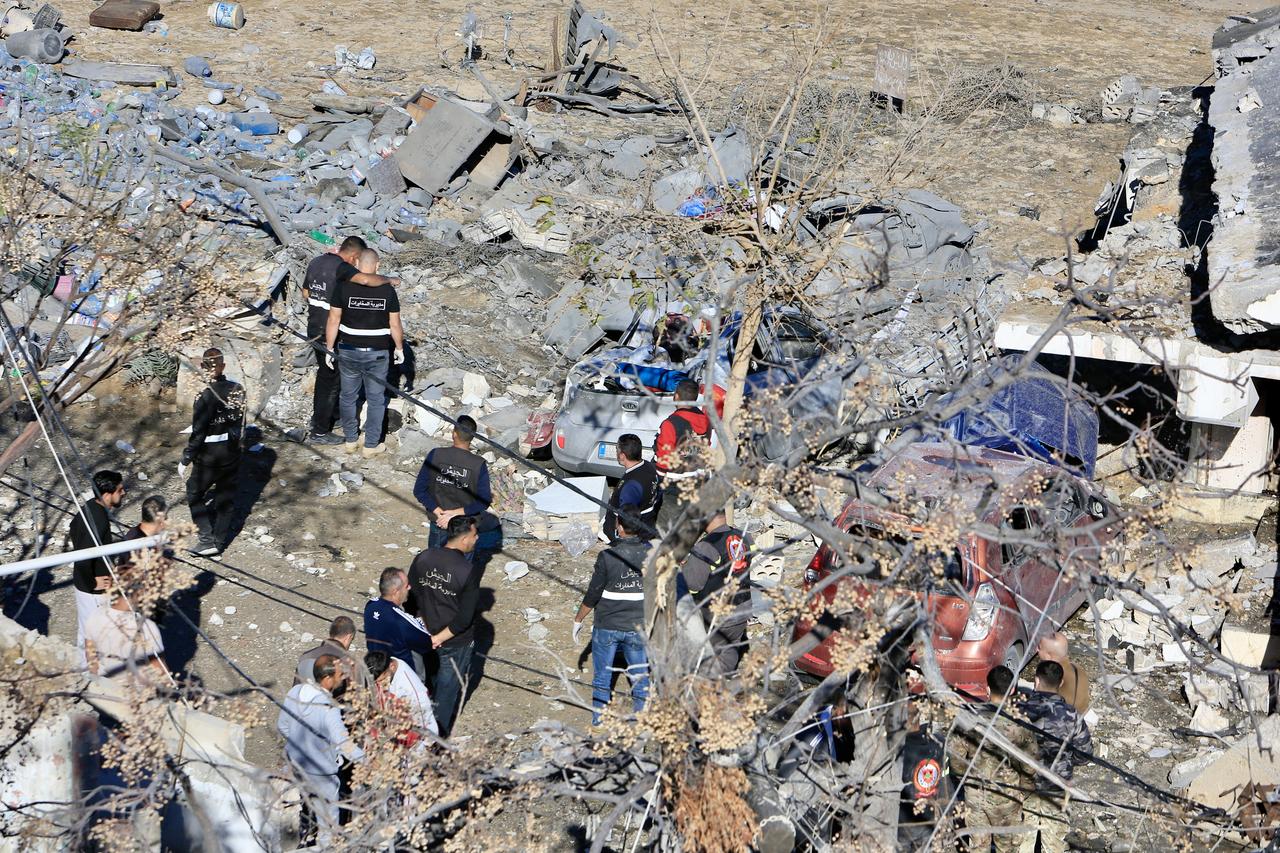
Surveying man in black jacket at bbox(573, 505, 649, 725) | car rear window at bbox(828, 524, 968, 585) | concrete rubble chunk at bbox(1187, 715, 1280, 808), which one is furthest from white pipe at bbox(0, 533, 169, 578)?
concrete rubble chunk at bbox(1187, 715, 1280, 808)

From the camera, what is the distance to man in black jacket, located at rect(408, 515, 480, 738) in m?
7.31

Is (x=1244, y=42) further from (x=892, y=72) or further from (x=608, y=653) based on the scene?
(x=608, y=653)

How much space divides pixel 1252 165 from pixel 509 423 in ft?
24.3

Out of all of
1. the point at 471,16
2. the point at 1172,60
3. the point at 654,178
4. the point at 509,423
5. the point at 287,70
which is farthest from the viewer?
the point at 1172,60

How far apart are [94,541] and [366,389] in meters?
3.52

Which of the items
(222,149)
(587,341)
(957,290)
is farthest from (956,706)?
(222,149)

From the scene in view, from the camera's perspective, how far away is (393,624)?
7.16 meters

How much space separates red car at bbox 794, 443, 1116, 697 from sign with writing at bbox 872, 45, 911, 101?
897 cm

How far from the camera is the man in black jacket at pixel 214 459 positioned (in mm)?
9109

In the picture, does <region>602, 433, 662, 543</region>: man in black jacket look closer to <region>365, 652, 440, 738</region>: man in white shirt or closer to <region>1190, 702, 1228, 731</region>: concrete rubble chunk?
<region>365, 652, 440, 738</region>: man in white shirt

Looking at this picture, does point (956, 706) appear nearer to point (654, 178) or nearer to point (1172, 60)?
point (654, 178)

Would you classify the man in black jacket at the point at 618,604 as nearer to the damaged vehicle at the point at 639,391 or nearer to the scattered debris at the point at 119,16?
the damaged vehicle at the point at 639,391

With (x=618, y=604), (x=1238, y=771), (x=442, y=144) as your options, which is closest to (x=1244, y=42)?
(x=442, y=144)

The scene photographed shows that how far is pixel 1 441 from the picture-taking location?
411 inches
